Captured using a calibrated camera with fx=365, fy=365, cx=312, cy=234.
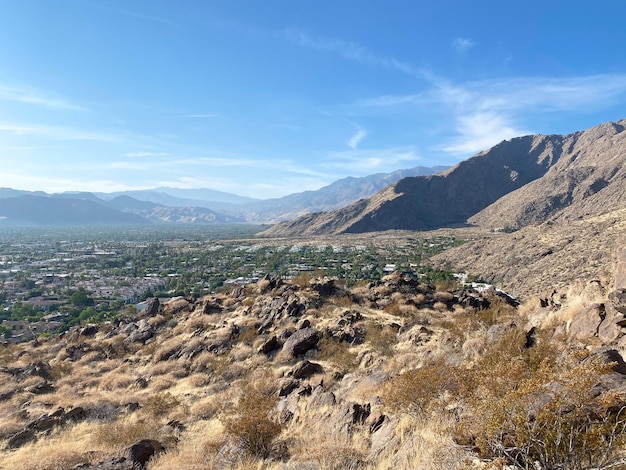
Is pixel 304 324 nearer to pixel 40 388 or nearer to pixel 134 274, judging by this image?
pixel 40 388

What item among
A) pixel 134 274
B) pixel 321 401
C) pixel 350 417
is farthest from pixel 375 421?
pixel 134 274

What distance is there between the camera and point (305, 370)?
17.0 metres

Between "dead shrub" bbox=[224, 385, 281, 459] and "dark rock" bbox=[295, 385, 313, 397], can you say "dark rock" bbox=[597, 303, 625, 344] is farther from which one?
"dead shrub" bbox=[224, 385, 281, 459]

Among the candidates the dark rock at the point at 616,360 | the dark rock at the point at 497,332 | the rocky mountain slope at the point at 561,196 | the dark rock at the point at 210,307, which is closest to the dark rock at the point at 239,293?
the dark rock at the point at 210,307

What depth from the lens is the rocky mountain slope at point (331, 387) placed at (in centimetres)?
561

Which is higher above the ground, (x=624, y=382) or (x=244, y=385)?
(x=624, y=382)

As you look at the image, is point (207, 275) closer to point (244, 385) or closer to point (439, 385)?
point (244, 385)

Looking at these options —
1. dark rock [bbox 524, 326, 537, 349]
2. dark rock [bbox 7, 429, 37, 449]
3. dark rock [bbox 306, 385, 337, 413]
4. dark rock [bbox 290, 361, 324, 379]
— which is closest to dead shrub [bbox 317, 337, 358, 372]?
dark rock [bbox 290, 361, 324, 379]

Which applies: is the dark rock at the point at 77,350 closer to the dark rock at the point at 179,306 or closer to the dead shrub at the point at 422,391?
the dark rock at the point at 179,306

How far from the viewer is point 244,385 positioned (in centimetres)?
1730

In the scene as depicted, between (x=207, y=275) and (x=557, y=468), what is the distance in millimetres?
91403

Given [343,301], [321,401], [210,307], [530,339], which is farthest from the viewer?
[210,307]

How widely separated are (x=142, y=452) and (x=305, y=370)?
863 centimetres

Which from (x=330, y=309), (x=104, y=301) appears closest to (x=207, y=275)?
(x=104, y=301)
